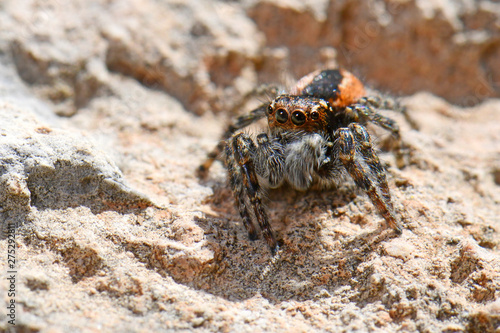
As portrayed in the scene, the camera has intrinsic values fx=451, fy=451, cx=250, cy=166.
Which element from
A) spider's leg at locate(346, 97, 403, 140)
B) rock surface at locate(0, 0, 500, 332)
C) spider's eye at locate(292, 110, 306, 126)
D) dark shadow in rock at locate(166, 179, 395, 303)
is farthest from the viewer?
spider's leg at locate(346, 97, 403, 140)

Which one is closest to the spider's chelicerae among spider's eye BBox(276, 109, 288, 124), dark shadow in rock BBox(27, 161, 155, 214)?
spider's eye BBox(276, 109, 288, 124)

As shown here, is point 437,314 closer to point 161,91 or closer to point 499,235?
point 499,235

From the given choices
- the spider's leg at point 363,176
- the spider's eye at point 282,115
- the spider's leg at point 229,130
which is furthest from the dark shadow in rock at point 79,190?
the spider's leg at point 363,176

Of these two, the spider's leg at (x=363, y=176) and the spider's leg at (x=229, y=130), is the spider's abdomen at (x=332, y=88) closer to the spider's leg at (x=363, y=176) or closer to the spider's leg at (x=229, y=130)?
the spider's leg at (x=229, y=130)

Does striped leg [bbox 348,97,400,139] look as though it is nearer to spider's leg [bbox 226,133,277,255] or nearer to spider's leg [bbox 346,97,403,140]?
spider's leg [bbox 346,97,403,140]

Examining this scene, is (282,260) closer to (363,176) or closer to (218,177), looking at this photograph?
(363,176)

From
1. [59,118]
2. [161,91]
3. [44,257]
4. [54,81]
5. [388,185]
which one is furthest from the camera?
[161,91]

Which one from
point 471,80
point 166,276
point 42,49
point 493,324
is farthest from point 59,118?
point 471,80
